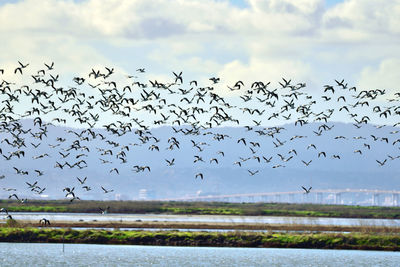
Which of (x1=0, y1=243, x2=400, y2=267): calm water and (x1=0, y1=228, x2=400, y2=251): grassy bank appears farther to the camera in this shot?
(x1=0, y1=228, x2=400, y2=251): grassy bank

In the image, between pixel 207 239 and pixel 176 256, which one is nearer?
pixel 176 256

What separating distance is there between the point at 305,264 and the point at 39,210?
270ft

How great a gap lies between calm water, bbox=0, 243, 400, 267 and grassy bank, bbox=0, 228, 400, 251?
1.99 feet

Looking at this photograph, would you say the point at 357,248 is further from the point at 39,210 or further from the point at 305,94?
the point at 39,210

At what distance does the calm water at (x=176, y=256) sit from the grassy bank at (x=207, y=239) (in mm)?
606

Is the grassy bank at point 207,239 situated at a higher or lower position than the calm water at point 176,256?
higher

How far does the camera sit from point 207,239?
7525cm

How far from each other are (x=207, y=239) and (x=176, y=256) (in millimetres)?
5936

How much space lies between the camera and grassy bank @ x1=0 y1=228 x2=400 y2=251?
75000mm

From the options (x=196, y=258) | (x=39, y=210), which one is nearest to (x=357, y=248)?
(x=196, y=258)

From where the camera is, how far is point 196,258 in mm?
69125

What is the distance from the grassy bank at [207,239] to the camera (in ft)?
246

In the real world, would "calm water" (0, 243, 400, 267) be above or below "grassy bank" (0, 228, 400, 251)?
below

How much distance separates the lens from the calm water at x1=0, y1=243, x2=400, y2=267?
6562cm
